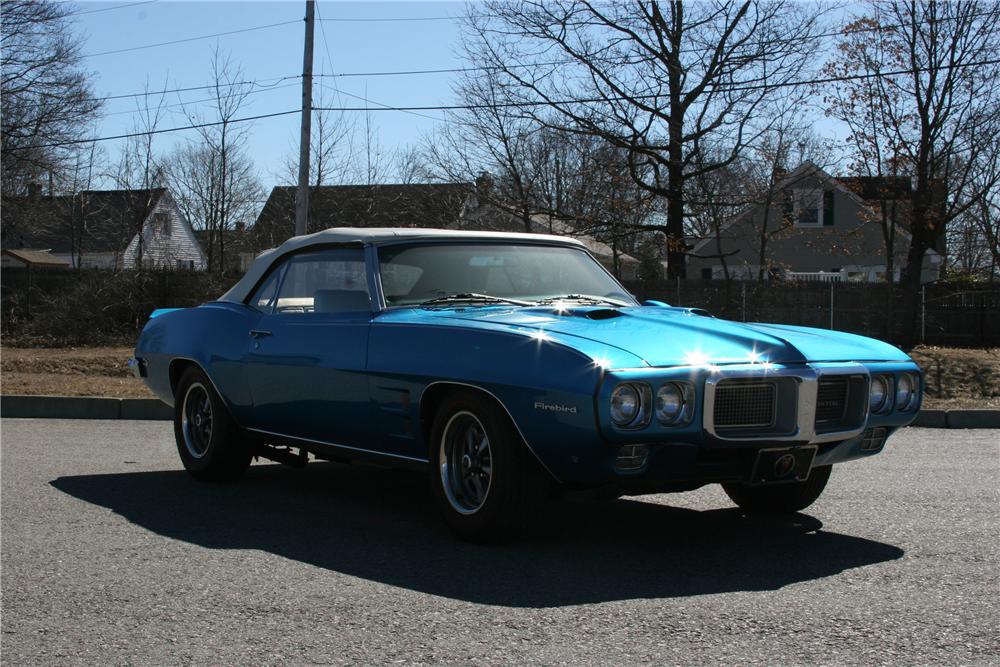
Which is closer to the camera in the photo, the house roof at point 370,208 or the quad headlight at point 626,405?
the quad headlight at point 626,405

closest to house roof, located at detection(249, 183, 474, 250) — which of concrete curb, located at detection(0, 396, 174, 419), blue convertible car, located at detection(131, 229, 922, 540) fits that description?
concrete curb, located at detection(0, 396, 174, 419)

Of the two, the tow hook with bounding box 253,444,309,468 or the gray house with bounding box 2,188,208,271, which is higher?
the gray house with bounding box 2,188,208,271

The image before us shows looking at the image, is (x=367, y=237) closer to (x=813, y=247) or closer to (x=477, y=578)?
(x=477, y=578)

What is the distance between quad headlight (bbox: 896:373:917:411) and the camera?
18.5 feet

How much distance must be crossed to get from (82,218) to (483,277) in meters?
41.1

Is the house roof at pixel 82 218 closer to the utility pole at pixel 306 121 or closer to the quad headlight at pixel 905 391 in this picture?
the utility pole at pixel 306 121

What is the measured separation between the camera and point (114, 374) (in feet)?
58.4

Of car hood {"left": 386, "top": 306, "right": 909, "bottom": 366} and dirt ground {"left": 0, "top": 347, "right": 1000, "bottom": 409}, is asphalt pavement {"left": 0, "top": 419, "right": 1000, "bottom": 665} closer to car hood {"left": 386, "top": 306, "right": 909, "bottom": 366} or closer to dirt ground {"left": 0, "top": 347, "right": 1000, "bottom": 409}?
car hood {"left": 386, "top": 306, "right": 909, "bottom": 366}

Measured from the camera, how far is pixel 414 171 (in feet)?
120

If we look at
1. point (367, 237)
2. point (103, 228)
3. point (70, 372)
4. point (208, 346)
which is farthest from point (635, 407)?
point (103, 228)

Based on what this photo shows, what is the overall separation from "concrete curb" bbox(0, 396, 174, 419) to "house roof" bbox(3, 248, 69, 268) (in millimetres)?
40526

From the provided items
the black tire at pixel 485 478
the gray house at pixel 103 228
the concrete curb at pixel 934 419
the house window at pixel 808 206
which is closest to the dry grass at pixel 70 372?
the concrete curb at pixel 934 419

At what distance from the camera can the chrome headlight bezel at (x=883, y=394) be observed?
18.1ft

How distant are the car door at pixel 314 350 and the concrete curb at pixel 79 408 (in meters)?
5.77
